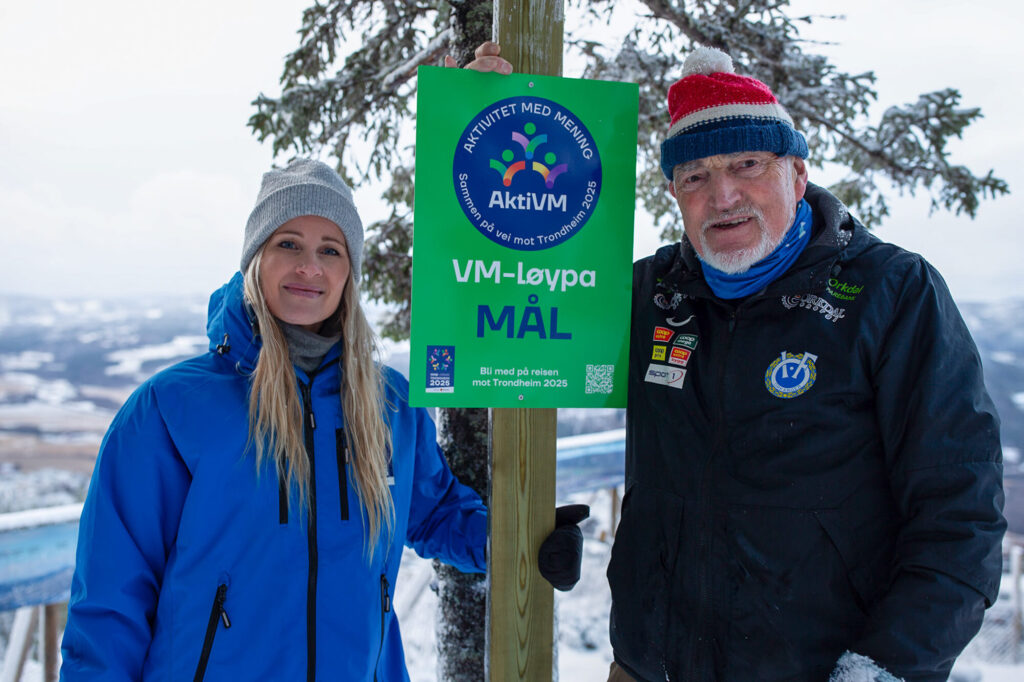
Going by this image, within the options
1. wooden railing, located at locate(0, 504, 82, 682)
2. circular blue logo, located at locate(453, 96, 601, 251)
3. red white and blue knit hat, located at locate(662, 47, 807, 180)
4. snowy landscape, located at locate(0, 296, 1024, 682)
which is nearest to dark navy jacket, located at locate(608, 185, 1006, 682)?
red white and blue knit hat, located at locate(662, 47, 807, 180)

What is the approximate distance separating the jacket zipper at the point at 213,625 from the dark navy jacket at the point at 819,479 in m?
1.18

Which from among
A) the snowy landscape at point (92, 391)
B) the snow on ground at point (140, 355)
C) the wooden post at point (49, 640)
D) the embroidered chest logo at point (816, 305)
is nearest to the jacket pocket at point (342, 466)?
the embroidered chest logo at point (816, 305)

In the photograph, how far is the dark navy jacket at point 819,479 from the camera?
148 cm

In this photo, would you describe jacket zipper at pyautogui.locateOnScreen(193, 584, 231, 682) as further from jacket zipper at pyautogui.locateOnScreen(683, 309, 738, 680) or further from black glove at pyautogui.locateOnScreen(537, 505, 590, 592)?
jacket zipper at pyautogui.locateOnScreen(683, 309, 738, 680)

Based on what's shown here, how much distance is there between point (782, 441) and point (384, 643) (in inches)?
54.7

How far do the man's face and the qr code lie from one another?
0.44m

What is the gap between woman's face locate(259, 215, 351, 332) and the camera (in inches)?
78.6

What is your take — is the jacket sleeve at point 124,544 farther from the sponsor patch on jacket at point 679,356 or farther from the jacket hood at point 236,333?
the sponsor patch on jacket at point 679,356

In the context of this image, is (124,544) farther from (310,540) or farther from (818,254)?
(818,254)

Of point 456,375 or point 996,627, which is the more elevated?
point 456,375

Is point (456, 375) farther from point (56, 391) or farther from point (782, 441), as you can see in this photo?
point (56, 391)

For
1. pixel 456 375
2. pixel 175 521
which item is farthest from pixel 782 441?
pixel 175 521

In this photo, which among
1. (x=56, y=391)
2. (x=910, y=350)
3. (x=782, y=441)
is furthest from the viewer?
(x=56, y=391)

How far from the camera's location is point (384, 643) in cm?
203
